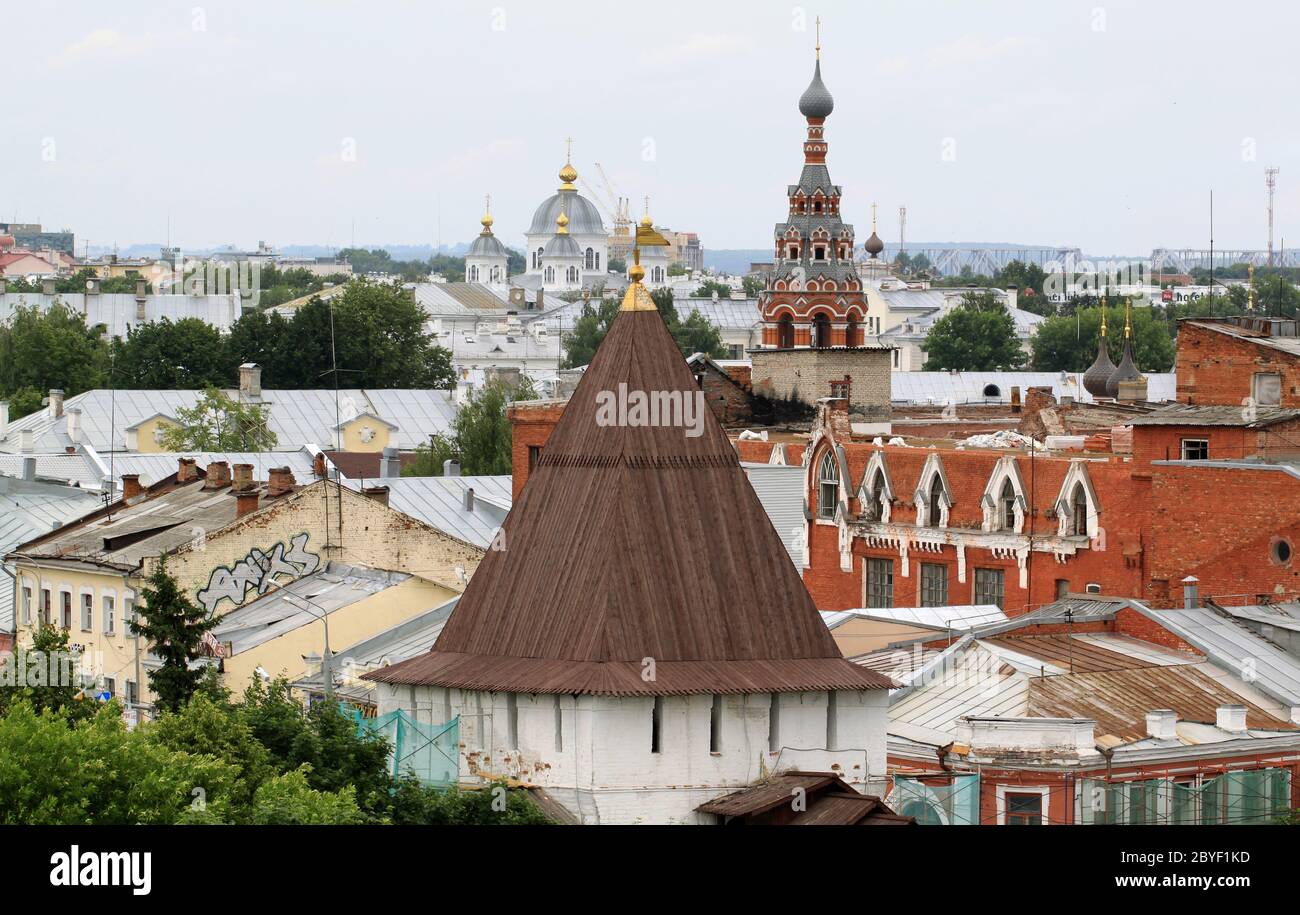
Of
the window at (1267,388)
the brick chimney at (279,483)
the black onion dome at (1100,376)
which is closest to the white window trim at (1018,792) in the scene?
the brick chimney at (279,483)

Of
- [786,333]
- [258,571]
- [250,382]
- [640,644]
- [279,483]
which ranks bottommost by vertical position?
[258,571]

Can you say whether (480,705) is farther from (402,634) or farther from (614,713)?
(402,634)

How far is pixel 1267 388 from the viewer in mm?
Result: 59938

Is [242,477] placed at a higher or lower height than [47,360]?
lower

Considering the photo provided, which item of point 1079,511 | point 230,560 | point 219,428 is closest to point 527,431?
point 230,560

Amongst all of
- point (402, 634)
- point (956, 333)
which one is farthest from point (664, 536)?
point (956, 333)

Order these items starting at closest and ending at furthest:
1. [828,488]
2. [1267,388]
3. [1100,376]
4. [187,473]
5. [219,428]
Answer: [1267,388], [828,488], [187,473], [219,428], [1100,376]

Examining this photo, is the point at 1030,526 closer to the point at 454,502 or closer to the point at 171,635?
the point at 454,502

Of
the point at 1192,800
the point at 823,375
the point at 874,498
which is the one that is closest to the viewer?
the point at 1192,800

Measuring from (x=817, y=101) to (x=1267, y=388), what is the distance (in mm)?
33881

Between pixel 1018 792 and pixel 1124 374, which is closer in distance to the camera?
pixel 1018 792

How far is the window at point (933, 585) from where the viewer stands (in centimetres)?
5744
